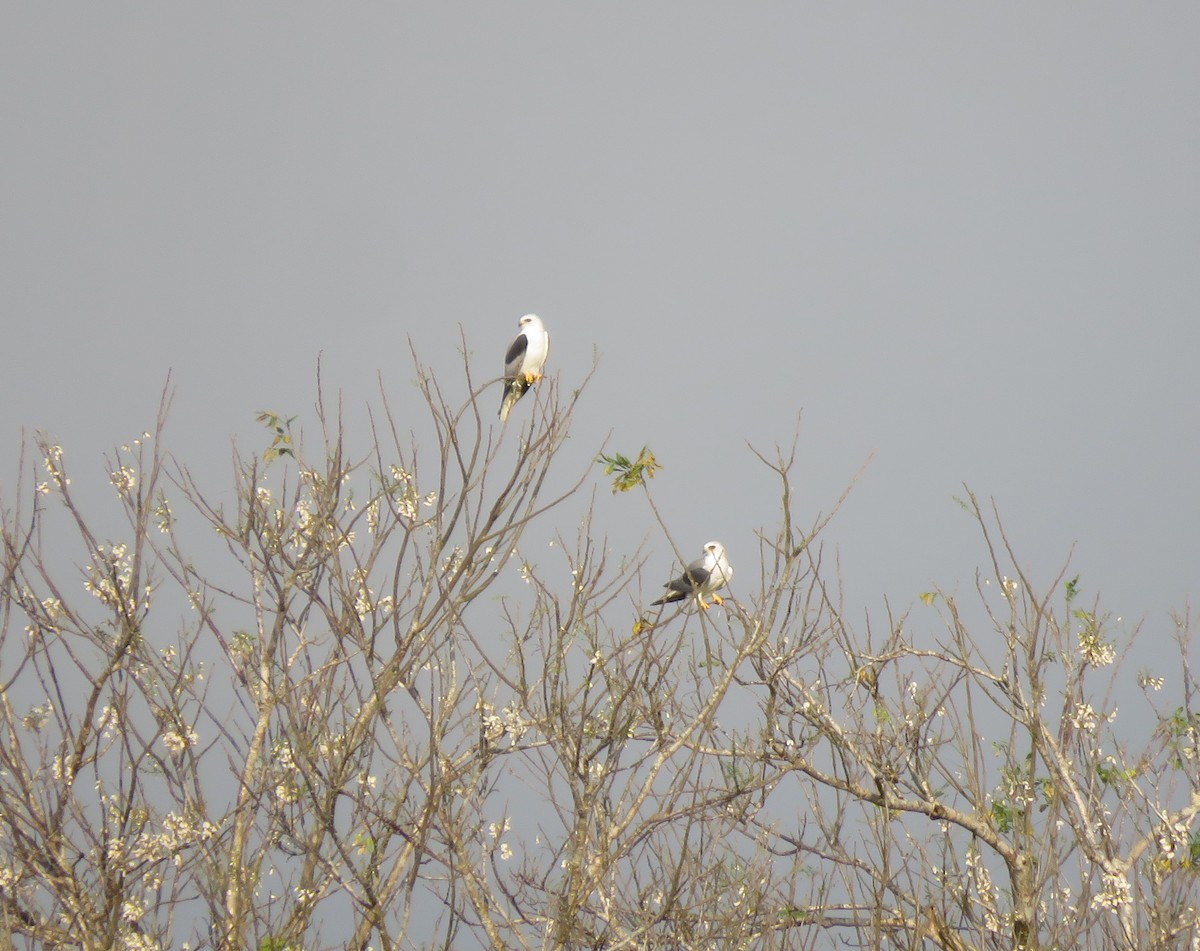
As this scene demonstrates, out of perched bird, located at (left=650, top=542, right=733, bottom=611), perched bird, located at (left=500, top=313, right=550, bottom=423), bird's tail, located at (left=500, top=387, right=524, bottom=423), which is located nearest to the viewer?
bird's tail, located at (left=500, top=387, right=524, bottom=423)

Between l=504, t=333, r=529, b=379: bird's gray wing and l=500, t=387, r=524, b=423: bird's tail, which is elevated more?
l=504, t=333, r=529, b=379: bird's gray wing

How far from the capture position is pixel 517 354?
8492 mm

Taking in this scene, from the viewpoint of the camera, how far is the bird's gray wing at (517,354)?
8367mm

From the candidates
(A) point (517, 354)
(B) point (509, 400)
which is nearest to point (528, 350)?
(A) point (517, 354)

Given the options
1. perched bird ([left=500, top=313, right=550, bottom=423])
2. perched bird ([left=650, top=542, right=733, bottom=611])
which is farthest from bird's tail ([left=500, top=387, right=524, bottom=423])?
perched bird ([left=500, top=313, right=550, bottom=423])

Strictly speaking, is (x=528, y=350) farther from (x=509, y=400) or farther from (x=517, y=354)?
(x=509, y=400)

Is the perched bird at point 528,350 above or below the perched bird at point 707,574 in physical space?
above

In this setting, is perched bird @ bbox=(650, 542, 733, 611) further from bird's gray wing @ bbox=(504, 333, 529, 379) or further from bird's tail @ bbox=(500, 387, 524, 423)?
bird's gray wing @ bbox=(504, 333, 529, 379)

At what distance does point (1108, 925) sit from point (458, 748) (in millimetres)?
2902

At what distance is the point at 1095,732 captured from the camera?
4.95 metres

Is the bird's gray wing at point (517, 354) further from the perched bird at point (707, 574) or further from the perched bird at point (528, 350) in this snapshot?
the perched bird at point (707, 574)

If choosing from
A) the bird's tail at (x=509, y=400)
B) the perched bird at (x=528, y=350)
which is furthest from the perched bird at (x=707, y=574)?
the perched bird at (x=528, y=350)

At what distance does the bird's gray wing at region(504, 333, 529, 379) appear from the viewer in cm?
837

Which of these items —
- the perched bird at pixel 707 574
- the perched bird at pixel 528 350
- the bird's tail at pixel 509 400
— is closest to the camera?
the bird's tail at pixel 509 400
